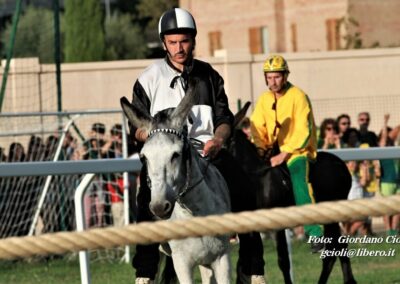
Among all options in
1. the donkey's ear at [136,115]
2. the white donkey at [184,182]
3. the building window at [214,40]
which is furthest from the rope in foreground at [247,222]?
the building window at [214,40]

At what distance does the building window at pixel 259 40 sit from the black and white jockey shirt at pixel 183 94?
4802 cm

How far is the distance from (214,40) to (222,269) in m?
51.6

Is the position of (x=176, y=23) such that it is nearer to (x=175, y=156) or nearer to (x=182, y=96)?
(x=182, y=96)

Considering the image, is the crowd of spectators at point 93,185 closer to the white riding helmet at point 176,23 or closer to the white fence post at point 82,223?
the white fence post at point 82,223

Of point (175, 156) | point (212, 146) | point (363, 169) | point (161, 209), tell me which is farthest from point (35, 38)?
point (161, 209)

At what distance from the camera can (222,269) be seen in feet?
27.0

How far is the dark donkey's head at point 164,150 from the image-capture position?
7.47m

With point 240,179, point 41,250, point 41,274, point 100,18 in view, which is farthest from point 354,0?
point 41,250

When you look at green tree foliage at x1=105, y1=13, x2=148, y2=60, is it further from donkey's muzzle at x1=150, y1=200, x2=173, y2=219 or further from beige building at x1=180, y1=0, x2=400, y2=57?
donkey's muzzle at x1=150, y1=200, x2=173, y2=219

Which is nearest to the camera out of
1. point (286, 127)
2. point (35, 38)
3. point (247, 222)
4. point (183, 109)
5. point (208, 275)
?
point (247, 222)

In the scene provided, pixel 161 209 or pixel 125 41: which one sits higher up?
pixel 125 41

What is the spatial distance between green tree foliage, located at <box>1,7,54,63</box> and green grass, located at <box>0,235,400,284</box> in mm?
44213

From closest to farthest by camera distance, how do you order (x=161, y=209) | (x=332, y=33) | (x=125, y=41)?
1. (x=161, y=209)
2. (x=332, y=33)
3. (x=125, y=41)

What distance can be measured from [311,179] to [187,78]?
455 centimetres
